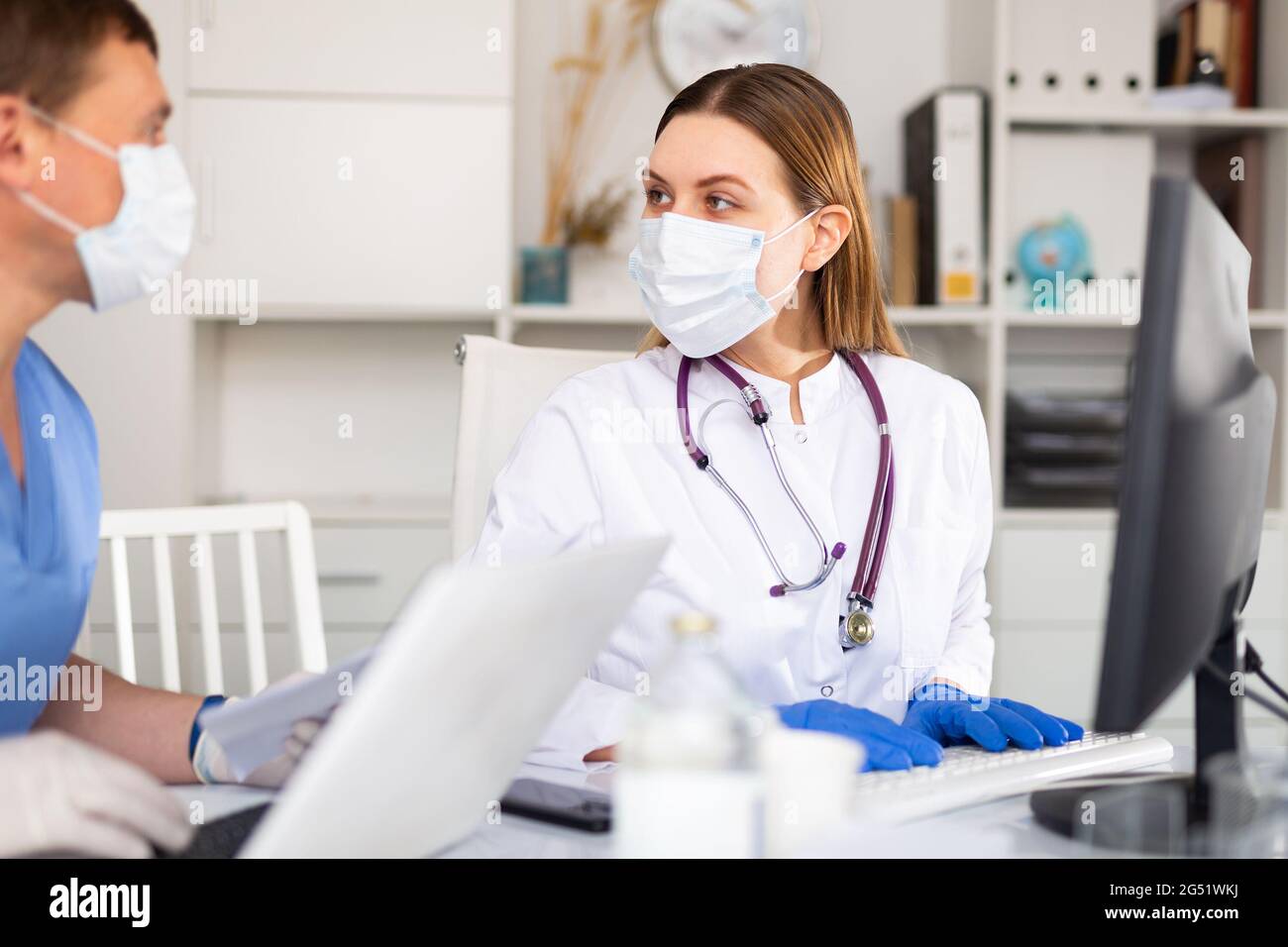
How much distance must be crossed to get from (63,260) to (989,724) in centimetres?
83

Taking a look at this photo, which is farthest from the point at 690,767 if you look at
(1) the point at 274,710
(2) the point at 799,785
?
(1) the point at 274,710

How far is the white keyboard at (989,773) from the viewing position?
2.78 ft

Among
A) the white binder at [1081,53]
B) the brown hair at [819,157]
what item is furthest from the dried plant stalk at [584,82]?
the brown hair at [819,157]

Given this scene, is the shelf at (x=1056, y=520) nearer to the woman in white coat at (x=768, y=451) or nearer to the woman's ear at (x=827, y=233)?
the woman in white coat at (x=768, y=451)

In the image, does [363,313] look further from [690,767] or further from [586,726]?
[690,767]

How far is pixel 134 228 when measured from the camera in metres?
0.93

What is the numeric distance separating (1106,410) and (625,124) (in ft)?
4.29

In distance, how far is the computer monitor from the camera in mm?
666

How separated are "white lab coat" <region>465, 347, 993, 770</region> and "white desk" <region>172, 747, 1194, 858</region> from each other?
474 mm

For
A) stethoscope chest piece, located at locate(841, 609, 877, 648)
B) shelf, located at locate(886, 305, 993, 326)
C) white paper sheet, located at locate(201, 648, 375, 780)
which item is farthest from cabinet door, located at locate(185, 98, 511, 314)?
white paper sheet, located at locate(201, 648, 375, 780)

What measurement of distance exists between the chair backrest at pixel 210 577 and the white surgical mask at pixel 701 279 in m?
0.52

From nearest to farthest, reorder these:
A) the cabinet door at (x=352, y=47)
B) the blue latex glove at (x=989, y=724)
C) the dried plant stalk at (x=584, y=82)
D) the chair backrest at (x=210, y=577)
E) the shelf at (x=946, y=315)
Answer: the blue latex glove at (x=989, y=724) < the chair backrest at (x=210, y=577) < the cabinet door at (x=352, y=47) < the shelf at (x=946, y=315) < the dried plant stalk at (x=584, y=82)
